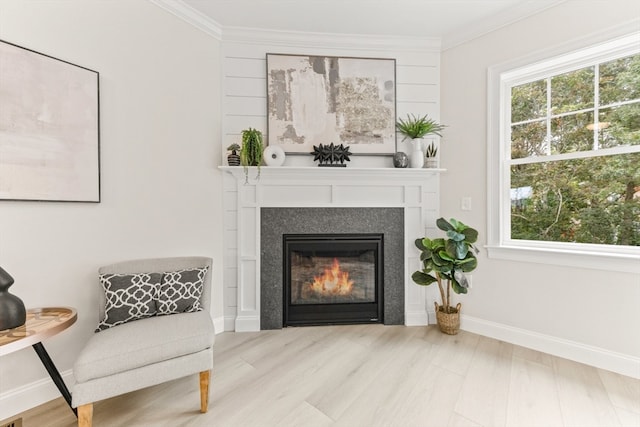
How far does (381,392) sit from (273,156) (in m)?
1.99

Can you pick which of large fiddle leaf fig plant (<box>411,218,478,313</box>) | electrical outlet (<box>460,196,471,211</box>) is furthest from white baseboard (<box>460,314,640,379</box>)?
electrical outlet (<box>460,196,471,211</box>)

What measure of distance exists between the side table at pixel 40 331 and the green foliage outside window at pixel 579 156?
3.26 meters

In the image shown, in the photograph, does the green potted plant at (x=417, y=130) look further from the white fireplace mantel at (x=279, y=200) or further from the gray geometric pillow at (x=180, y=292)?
the gray geometric pillow at (x=180, y=292)

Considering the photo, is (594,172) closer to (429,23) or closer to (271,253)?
(429,23)

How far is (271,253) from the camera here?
9.12 ft

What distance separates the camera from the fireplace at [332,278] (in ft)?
9.28

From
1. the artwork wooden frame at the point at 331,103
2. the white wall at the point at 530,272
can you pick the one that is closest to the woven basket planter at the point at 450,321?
Answer: the white wall at the point at 530,272

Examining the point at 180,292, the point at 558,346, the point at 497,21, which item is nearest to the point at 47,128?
the point at 180,292

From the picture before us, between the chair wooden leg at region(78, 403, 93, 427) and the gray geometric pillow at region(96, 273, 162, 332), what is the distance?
1.54 feet

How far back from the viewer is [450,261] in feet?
8.19

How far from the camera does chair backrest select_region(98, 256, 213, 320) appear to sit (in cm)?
195

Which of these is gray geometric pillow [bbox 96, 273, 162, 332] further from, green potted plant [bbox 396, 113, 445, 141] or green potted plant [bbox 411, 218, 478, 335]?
green potted plant [bbox 396, 113, 445, 141]

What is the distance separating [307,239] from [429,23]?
2.26 meters

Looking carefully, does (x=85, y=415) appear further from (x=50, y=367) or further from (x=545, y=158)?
(x=545, y=158)
